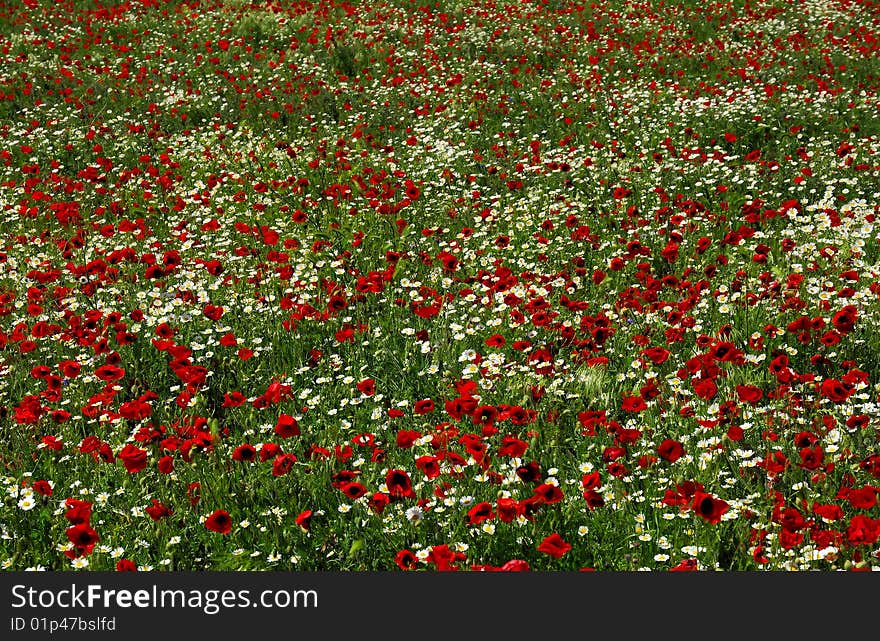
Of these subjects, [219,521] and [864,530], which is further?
[219,521]

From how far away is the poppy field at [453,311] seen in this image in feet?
11.0

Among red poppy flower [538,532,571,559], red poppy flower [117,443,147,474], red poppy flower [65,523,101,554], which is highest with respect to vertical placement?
red poppy flower [117,443,147,474]

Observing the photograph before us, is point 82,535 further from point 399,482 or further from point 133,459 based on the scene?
point 399,482

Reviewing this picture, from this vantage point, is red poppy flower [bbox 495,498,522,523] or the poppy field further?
the poppy field

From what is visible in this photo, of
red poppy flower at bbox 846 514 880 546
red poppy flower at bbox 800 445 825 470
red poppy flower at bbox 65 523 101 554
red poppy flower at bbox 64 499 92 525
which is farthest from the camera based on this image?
red poppy flower at bbox 800 445 825 470

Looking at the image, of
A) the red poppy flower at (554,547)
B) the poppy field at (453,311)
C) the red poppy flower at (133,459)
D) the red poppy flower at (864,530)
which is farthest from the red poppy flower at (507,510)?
the red poppy flower at (133,459)

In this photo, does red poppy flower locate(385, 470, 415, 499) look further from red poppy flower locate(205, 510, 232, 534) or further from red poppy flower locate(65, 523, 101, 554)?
red poppy flower locate(65, 523, 101, 554)

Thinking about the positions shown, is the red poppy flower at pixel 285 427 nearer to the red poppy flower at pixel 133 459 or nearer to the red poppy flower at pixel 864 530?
the red poppy flower at pixel 133 459

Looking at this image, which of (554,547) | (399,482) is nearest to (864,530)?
(554,547)

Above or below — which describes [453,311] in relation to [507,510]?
above

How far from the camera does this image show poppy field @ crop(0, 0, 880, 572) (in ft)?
11.0

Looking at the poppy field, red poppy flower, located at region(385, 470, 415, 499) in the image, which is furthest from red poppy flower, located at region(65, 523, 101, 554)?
red poppy flower, located at region(385, 470, 415, 499)

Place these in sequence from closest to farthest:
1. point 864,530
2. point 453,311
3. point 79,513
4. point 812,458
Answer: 1. point 864,530
2. point 79,513
3. point 812,458
4. point 453,311

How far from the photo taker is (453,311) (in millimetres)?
5184
